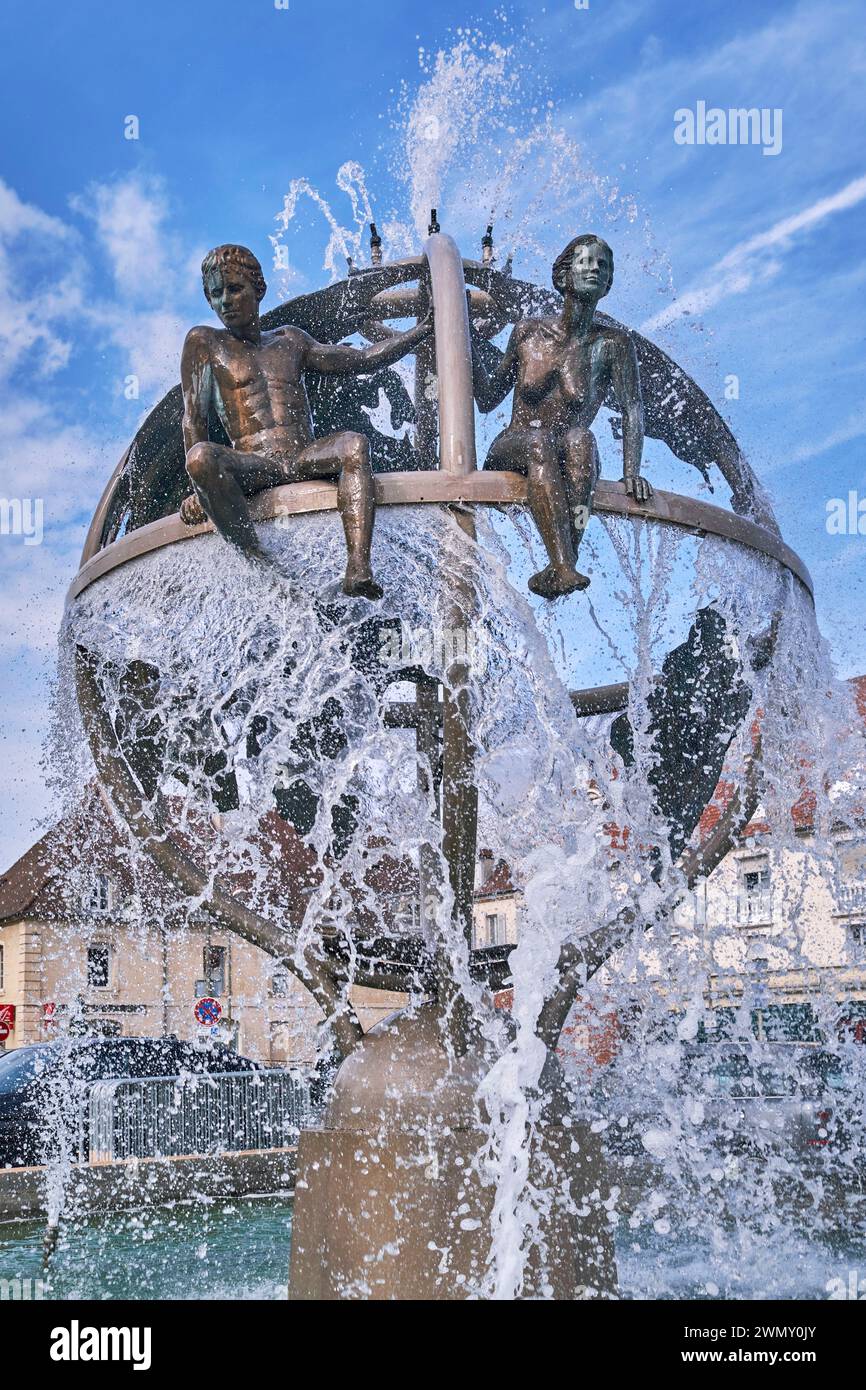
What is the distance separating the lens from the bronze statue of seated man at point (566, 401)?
4523 millimetres

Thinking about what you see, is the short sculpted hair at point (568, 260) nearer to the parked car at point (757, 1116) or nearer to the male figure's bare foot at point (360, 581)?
the male figure's bare foot at point (360, 581)

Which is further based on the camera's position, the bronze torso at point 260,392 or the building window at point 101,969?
the building window at point 101,969

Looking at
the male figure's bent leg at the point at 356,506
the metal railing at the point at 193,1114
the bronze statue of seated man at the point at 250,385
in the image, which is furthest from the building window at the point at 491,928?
the male figure's bent leg at the point at 356,506

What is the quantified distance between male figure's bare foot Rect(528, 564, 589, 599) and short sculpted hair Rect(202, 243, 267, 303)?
162 cm

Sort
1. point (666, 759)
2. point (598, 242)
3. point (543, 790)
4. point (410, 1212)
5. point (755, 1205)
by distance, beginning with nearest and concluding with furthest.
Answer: point (410, 1212) < point (598, 242) < point (543, 790) < point (666, 759) < point (755, 1205)

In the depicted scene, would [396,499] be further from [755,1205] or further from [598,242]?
[755,1205]

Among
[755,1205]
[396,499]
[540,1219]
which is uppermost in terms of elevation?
[396,499]

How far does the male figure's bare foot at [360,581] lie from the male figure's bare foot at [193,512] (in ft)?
2.14

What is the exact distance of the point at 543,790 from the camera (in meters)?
5.36

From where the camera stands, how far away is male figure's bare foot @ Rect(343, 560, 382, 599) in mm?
4348

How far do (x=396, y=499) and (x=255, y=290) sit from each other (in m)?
1.20

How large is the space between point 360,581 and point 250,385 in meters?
1.15

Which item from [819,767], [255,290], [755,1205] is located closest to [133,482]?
[255,290]

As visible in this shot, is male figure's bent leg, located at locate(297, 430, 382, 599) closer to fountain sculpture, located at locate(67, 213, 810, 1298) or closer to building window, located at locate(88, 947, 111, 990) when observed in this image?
fountain sculpture, located at locate(67, 213, 810, 1298)
